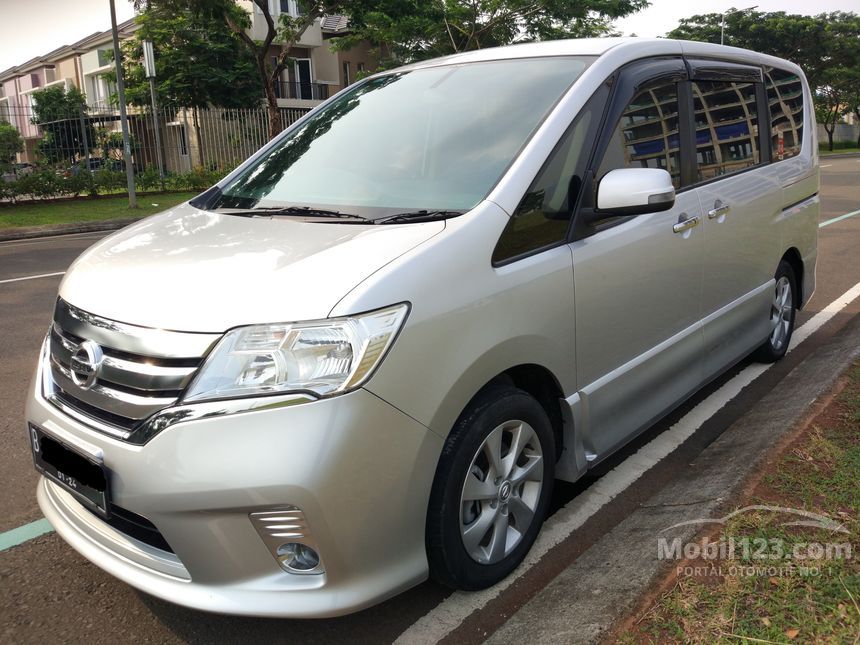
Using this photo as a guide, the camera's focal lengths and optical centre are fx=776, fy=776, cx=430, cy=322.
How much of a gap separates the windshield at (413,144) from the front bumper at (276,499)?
36.0 inches

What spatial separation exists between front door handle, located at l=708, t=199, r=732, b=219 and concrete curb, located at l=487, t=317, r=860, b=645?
991 mm

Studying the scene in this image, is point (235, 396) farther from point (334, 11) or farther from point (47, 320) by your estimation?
point (334, 11)

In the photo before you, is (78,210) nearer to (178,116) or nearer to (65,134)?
(65,134)

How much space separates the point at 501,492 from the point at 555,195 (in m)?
1.06

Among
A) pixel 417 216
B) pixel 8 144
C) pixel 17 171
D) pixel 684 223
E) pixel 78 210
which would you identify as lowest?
pixel 78 210

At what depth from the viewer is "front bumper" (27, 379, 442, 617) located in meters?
1.99

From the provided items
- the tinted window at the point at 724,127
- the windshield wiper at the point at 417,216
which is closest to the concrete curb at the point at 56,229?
the tinted window at the point at 724,127

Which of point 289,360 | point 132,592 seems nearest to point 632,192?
point 289,360

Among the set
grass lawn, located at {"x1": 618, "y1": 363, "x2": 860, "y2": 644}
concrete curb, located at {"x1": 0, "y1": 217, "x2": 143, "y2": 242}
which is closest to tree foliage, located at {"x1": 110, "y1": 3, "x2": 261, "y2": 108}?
concrete curb, located at {"x1": 0, "y1": 217, "x2": 143, "y2": 242}

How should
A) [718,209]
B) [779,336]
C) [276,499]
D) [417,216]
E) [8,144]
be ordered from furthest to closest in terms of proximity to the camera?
[8,144] < [779,336] < [718,209] < [417,216] < [276,499]

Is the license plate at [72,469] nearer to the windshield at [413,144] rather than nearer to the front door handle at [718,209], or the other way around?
the windshield at [413,144]

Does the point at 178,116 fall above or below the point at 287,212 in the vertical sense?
above

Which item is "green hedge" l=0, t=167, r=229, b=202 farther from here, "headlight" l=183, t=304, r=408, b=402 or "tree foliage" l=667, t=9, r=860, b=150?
"tree foliage" l=667, t=9, r=860, b=150

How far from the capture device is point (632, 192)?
8.98 feet
